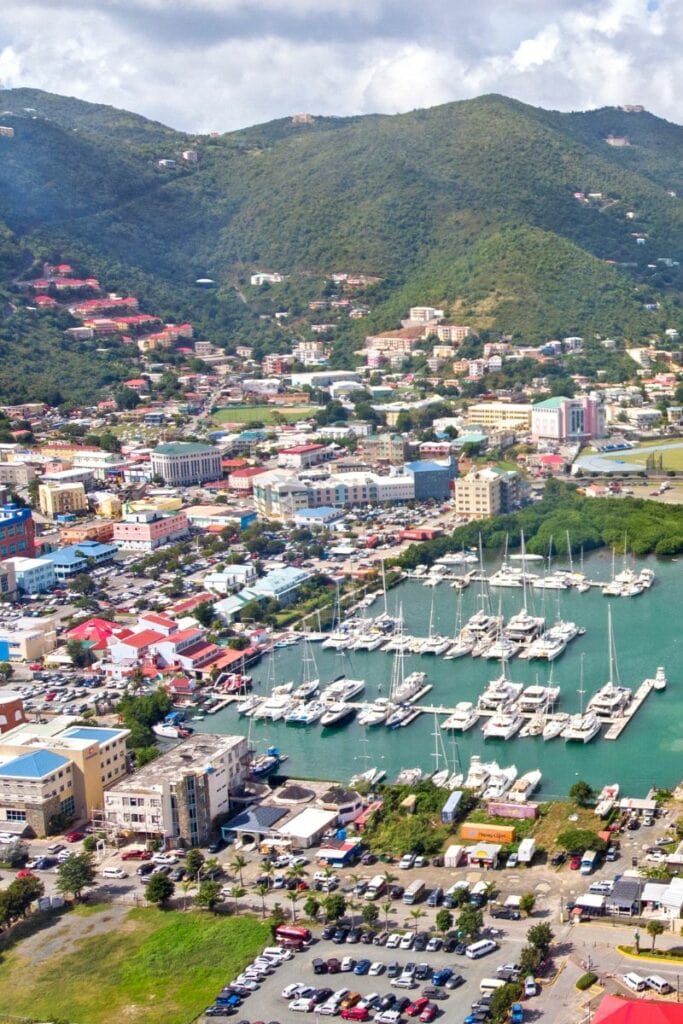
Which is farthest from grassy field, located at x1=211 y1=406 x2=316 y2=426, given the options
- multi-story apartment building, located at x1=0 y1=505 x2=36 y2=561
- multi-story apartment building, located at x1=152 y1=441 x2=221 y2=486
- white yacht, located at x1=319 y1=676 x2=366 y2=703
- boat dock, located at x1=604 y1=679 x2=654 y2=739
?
boat dock, located at x1=604 y1=679 x2=654 y2=739

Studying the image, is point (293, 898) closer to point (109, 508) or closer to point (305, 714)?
point (305, 714)

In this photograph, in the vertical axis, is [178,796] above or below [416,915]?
above

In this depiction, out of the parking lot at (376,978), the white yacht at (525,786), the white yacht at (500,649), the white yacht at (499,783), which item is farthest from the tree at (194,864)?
the white yacht at (500,649)

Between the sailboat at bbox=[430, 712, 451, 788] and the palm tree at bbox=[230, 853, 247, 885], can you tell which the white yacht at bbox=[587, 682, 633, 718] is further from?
the palm tree at bbox=[230, 853, 247, 885]

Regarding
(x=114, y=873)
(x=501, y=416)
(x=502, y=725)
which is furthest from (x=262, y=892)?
(x=501, y=416)

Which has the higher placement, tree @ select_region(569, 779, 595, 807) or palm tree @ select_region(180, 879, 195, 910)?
tree @ select_region(569, 779, 595, 807)

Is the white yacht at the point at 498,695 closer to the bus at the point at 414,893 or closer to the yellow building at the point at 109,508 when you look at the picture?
the bus at the point at 414,893
